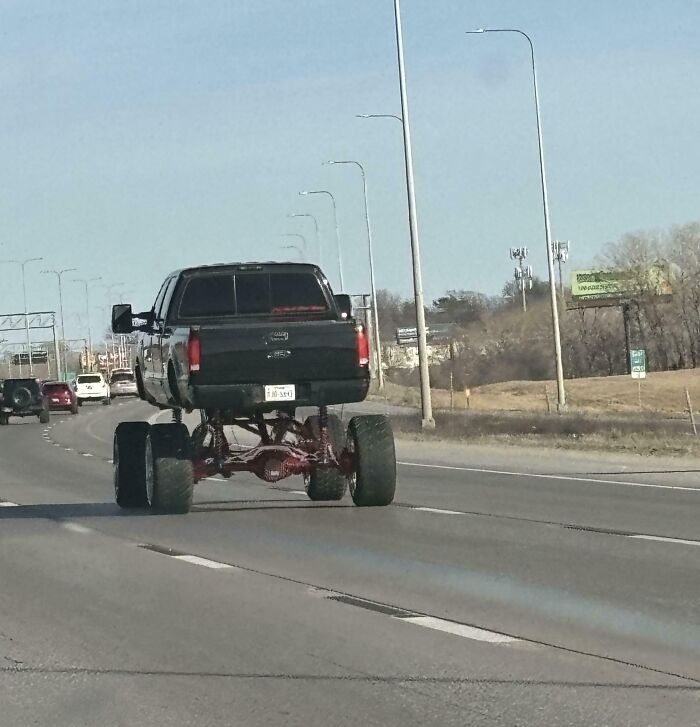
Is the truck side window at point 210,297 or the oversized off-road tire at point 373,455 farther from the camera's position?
the truck side window at point 210,297

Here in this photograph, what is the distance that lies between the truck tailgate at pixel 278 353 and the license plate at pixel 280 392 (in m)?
0.05

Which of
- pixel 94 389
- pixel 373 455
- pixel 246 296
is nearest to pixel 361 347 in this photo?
pixel 373 455

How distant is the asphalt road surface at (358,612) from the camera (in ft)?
27.0

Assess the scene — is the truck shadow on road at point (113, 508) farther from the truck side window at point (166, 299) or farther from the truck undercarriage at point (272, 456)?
the truck side window at point (166, 299)

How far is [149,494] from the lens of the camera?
19297 mm

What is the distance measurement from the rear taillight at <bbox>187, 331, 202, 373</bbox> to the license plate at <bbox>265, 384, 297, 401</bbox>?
761 millimetres

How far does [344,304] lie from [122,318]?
8.47 ft

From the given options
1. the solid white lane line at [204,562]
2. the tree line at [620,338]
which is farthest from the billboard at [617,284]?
the solid white lane line at [204,562]

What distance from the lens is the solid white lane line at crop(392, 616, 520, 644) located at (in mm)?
9977

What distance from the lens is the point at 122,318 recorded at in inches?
802

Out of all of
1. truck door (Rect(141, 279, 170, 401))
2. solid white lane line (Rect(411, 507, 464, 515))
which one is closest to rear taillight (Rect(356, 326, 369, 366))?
solid white lane line (Rect(411, 507, 464, 515))

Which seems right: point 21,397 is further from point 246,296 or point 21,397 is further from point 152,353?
point 246,296

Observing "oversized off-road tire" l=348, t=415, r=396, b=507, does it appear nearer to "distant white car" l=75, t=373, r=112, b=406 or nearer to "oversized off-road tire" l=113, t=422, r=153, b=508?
"oversized off-road tire" l=113, t=422, r=153, b=508

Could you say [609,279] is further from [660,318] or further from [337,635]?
[337,635]
